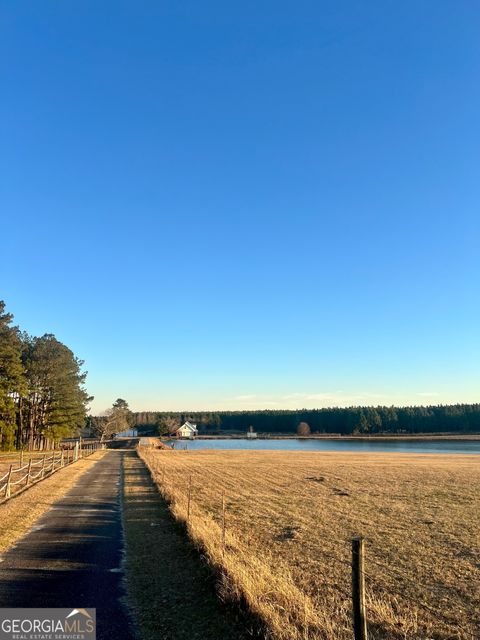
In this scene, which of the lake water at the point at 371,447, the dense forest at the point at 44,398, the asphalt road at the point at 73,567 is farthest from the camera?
the lake water at the point at 371,447

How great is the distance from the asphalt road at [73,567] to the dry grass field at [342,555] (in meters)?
2.06

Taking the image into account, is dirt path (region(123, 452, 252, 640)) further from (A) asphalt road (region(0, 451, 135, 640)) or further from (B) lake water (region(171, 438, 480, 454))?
(B) lake water (region(171, 438, 480, 454))

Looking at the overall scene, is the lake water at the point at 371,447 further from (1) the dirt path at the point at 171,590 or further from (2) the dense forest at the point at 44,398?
(1) the dirt path at the point at 171,590

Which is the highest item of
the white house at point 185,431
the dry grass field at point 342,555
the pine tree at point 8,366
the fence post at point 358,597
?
the pine tree at point 8,366

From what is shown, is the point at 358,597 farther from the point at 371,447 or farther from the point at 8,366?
the point at 371,447

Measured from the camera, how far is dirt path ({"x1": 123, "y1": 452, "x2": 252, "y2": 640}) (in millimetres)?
7355

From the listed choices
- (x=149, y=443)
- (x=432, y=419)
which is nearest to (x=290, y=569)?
(x=149, y=443)

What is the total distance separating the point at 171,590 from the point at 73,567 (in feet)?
9.76

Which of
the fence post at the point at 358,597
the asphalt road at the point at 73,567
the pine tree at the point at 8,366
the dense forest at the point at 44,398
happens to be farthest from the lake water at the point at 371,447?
the fence post at the point at 358,597

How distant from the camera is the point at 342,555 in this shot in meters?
12.4

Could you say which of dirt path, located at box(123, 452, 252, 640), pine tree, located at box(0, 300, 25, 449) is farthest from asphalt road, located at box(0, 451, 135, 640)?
pine tree, located at box(0, 300, 25, 449)

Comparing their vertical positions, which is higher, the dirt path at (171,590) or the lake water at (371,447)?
the dirt path at (171,590)

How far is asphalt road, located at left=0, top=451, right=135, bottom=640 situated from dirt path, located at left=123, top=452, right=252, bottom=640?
13.4 inches

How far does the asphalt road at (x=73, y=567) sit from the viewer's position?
8.36 m
